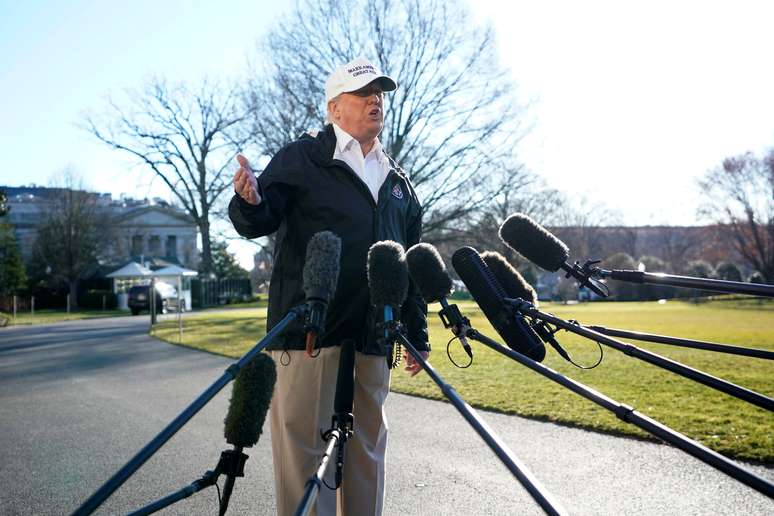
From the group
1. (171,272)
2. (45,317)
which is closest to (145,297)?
(171,272)

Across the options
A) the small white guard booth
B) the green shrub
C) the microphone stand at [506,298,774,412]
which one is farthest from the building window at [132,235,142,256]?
the microphone stand at [506,298,774,412]

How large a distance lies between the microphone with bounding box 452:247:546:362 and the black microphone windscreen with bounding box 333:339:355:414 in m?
0.71

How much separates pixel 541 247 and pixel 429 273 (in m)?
0.62

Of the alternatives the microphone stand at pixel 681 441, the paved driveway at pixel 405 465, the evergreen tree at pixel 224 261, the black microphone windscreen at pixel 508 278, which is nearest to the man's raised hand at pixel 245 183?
the black microphone windscreen at pixel 508 278

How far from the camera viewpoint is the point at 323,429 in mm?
3164

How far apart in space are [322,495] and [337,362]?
24.6 inches

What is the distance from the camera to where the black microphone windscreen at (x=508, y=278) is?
104 inches

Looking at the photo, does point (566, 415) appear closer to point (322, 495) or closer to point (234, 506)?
point (234, 506)

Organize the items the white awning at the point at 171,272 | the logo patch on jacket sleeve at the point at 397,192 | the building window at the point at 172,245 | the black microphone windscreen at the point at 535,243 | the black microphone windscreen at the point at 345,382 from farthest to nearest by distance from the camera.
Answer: the building window at the point at 172,245 < the white awning at the point at 171,272 < the logo patch on jacket sleeve at the point at 397,192 < the black microphone windscreen at the point at 345,382 < the black microphone windscreen at the point at 535,243

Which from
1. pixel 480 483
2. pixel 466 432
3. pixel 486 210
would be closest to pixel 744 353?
pixel 480 483

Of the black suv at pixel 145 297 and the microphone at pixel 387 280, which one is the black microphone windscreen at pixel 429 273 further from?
the black suv at pixel 145 297

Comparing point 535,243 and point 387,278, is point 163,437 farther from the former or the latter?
point 535,243

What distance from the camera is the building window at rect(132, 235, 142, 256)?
75.7 meters

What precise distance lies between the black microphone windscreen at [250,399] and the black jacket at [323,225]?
85 cm
